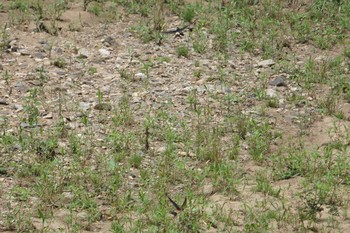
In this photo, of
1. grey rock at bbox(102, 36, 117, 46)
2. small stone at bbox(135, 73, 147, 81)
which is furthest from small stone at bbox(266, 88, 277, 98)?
grey rock at bbox(102, 36, 117, 46)

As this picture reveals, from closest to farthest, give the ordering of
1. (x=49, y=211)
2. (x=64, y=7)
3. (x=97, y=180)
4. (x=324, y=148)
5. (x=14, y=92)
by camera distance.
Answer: (x=49, y=211) → (x=97, y=180) → (x=324, y=148) → (x=14, y=92) → (x=64, y=7)

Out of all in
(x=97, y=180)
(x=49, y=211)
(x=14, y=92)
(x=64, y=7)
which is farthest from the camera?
(x=64, y=7)

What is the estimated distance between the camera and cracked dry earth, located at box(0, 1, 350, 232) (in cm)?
612

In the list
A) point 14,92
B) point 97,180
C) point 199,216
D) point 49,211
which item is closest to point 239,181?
point 199,216

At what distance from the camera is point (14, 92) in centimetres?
742

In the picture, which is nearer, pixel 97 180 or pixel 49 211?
pixel 49 211

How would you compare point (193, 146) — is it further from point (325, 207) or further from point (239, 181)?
point (325, 207)

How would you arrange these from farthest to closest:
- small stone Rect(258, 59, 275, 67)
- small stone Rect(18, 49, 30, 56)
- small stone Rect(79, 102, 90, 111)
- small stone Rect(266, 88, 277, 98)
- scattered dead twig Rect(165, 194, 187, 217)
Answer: small stone Rect(258, 59, 275, 67), small stone Rect(18, 49, 30, 56), small stone Rect(266, 88, 277, 98), small stone Rect(79, 102, 90, 111), scattered dead twig Rect(165, 194, 187, 217)

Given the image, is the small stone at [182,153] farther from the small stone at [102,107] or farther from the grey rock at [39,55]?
the grey rock at [39,55]

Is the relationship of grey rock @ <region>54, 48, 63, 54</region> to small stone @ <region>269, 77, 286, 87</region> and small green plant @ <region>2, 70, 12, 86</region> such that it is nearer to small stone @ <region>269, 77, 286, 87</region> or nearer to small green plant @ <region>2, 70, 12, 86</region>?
small green plant @ <region>2, 70, 12, 86</region>

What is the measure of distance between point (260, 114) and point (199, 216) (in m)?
1.97

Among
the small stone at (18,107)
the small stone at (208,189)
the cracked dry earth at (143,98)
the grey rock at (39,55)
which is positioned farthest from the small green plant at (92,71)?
the small stone at (208,189)

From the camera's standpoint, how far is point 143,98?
7.56 m

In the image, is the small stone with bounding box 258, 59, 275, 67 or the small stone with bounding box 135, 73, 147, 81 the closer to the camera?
the small stone with bounding box 135, 73, 147, 81
